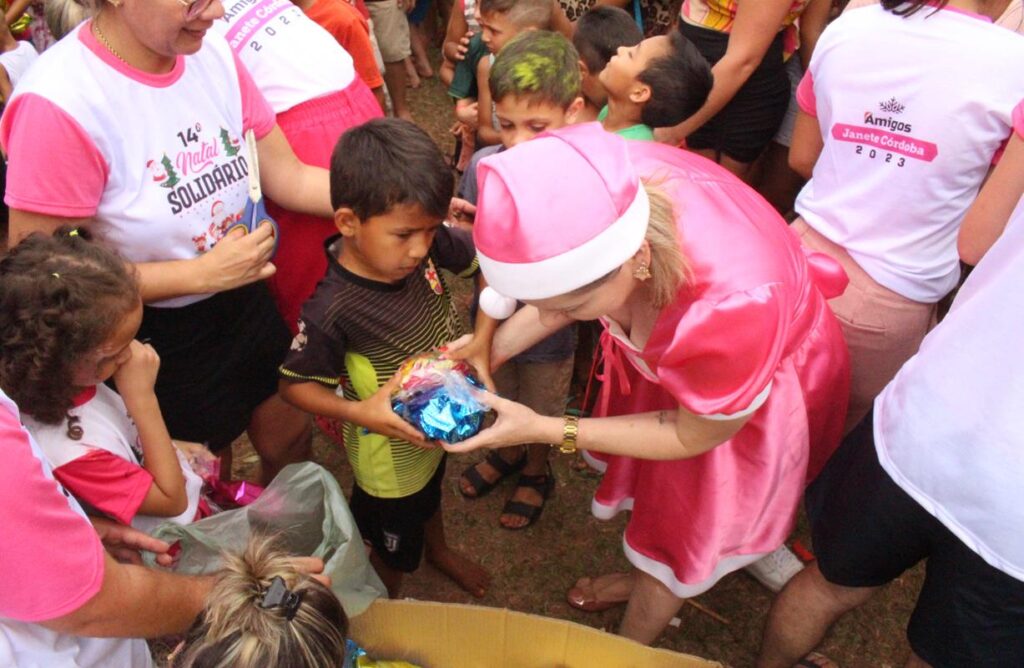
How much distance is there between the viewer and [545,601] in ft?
9.54

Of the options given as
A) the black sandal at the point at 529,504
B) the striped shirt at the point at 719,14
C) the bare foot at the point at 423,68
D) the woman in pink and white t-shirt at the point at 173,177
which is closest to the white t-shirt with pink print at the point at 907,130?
the striped shirt at the point at 719,14

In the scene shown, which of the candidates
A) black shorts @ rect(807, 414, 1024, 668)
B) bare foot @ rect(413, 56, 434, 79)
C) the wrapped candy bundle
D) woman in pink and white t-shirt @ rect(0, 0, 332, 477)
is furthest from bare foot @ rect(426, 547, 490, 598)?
bare foot @ rect(413, 56, 434, 79)

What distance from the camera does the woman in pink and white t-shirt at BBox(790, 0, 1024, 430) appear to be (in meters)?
2.06

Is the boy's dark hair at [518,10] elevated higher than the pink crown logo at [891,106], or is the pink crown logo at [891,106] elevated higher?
the pink crown logo at [891,106]

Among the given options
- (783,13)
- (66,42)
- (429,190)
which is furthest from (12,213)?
(783,13)

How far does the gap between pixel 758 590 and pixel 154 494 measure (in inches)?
85.8

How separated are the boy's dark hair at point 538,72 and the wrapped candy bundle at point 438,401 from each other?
3.51ft

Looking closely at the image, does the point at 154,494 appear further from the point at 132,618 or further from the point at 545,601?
the point at 545,601

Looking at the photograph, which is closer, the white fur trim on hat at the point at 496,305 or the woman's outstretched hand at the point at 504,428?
the woman's outstretched hand at the point at 504,428

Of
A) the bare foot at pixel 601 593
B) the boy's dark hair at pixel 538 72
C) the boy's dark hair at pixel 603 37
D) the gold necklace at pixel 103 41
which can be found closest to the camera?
the gold necklace at pixel 103 41

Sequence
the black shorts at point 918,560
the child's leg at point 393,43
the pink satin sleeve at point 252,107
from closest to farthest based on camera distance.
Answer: the black shorts at point 918,560, the pink satin sleeve at point 252,107, the child's leg at point 393,43

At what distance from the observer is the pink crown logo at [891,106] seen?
2.16 meters

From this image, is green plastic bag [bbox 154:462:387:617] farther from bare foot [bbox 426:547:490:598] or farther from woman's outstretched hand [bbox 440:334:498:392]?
bare foot [bbox 426:547:490:598]

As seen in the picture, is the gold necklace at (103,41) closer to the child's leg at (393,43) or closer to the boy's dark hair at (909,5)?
the boy's dark hair at (909,5)
